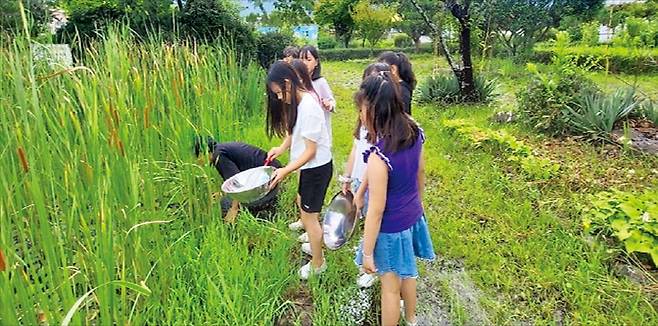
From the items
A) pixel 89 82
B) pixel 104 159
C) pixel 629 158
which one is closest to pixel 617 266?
pixel 629 158

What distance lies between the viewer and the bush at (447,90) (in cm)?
746

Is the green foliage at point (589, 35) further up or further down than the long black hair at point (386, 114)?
further up

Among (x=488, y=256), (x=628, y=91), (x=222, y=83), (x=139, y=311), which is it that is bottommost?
(x=488, y=256)

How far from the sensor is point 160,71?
3006 mm

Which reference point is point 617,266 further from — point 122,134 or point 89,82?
point 89,82

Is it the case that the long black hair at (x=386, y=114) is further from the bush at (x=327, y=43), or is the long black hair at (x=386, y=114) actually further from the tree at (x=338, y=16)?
the bush at (x=327, y=43)

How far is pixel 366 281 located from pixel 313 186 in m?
0.56

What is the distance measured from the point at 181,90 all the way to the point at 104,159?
4.65ft

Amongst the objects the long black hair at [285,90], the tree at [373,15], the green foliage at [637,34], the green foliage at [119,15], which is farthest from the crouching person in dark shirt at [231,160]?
the tree at [373,15]

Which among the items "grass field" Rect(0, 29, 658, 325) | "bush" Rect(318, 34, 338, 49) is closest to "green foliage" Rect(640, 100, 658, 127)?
"grass field" Rect(0, 29, 658, 325)

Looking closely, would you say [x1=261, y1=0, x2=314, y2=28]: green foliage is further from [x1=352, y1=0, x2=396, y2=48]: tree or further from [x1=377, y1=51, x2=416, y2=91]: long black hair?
[x1=352, y1=0, x2=396, y2=48]: tree

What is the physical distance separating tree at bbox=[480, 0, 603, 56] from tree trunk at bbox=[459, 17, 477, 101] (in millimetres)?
6544

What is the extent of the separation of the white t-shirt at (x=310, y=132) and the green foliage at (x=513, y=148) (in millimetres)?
2182

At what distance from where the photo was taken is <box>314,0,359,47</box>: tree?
2286 cm
